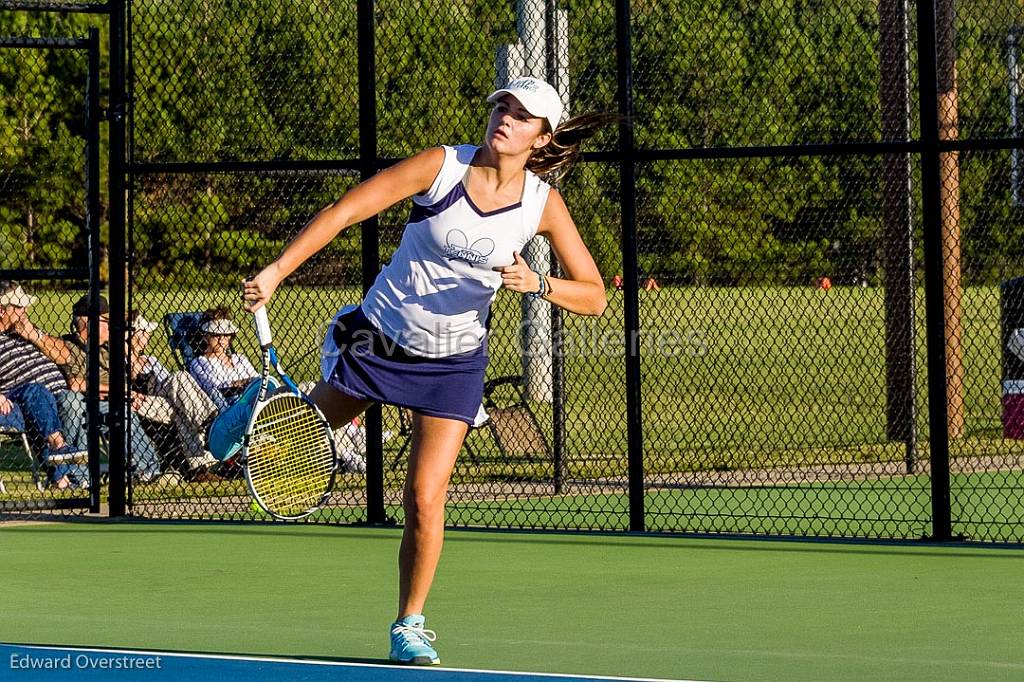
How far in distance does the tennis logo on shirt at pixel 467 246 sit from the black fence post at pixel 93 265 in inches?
180

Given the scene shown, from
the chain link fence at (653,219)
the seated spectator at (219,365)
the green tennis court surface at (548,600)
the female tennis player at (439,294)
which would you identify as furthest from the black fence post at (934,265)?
the seated spectator at (219,365)

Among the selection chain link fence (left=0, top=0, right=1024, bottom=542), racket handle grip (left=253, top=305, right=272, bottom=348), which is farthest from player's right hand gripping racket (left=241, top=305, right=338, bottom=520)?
chain link fence (left=0, top=0, right=1024, bottom=542)

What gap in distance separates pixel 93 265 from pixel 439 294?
4.55m

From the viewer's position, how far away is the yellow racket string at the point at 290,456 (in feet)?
19.6

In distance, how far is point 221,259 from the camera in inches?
653

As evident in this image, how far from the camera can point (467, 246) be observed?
5.91 meters

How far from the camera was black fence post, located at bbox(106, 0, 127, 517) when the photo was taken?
990 centimetres

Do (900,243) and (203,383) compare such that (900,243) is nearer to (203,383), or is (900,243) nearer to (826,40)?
(826,40)

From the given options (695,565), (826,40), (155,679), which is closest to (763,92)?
(826,40)

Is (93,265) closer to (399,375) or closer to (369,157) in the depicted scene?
(369,157)

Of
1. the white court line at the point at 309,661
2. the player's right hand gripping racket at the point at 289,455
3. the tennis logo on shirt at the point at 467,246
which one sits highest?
the tennis logo on shirt at the point at 467,246

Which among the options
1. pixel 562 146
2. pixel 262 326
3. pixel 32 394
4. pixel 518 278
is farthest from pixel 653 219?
pixel 262 326

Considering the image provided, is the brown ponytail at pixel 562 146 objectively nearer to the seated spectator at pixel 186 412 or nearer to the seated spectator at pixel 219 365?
the seated spectator at pixel 186 412

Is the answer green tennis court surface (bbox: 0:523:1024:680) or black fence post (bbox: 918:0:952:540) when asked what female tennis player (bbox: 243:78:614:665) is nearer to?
green tennis court surface (bbox: 0:523:1024:680)
